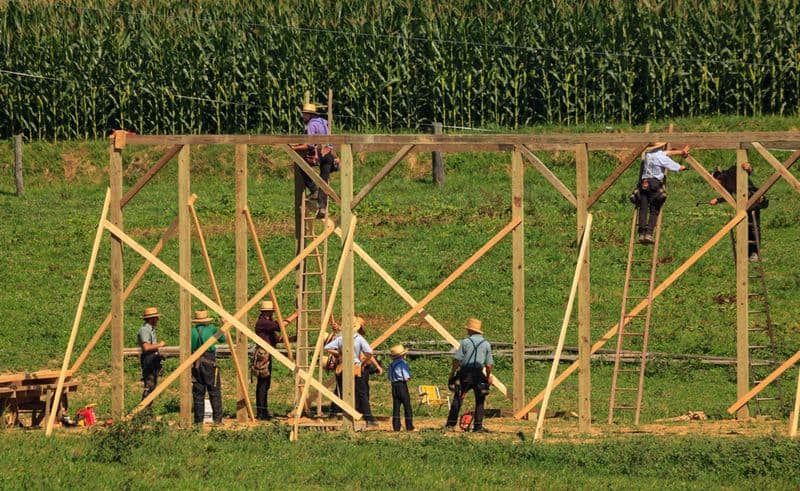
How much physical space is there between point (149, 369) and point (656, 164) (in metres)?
8.04

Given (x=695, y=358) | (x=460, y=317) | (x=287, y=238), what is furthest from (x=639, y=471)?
(x=287, y=238)

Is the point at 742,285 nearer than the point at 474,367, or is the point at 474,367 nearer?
the point at 474,367

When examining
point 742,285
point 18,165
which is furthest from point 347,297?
point 18,165

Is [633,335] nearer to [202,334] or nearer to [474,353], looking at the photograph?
[474,353]

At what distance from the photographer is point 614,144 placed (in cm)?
2412

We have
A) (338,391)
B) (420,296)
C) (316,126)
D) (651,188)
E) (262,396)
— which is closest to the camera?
(262,396)

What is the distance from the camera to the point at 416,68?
43.2m

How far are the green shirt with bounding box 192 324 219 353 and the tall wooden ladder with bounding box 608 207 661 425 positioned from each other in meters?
5.71

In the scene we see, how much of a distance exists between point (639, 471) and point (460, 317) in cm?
1072

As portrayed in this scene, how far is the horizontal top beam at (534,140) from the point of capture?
23812mm

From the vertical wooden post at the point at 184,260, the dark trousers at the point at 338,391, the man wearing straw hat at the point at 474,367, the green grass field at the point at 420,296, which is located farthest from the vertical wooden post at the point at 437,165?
the man wearing straw hat at the point at 474,367

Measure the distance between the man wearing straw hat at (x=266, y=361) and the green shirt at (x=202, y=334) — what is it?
781 millimetres

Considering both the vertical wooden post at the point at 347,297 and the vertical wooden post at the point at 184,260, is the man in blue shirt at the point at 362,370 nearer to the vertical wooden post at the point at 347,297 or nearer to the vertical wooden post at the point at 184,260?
the vertical wooden post at the point at 347,297

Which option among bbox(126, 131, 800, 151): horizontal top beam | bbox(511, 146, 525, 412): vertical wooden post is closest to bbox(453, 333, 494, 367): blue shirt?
bbox(511, 146, 525, 412): vertical wooden post
